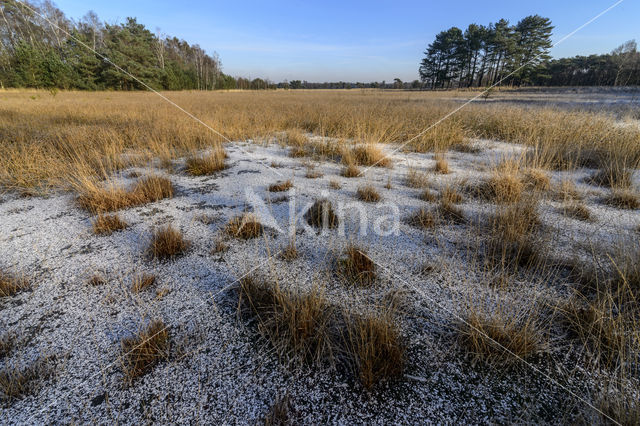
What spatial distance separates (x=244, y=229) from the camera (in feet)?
6.77

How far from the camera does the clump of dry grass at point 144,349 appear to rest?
3.41 ft

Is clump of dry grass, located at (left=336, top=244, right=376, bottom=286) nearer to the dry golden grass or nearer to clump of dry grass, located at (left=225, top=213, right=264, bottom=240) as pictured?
clump of dry grass, located at (left=225, top=213, right=264, bottom=240)

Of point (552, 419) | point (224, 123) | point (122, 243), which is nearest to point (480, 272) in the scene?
point (552, 419)

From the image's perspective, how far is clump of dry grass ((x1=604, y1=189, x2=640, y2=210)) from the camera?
248cm

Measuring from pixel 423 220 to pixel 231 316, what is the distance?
5.55 ft

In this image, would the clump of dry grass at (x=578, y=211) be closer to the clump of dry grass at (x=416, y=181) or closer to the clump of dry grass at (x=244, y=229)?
the clump of dry grass at (x=416, y=181)

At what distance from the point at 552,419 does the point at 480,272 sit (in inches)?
31.3

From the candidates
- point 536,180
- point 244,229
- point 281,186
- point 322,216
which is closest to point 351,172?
point 281,186

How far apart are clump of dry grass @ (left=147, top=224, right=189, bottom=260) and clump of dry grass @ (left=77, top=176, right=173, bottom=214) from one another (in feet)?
3.25

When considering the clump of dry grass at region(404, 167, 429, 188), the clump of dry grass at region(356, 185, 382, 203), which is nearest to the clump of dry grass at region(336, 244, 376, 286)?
the clump of dry grass at region(356, 185, 382, 203)

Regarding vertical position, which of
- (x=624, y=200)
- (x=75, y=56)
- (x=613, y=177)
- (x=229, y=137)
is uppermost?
(x=75, y=56)

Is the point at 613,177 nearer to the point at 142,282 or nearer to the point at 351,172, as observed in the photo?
the point at 351,172

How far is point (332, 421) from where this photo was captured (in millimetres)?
893

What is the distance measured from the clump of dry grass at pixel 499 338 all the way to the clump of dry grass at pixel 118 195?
116 inches
